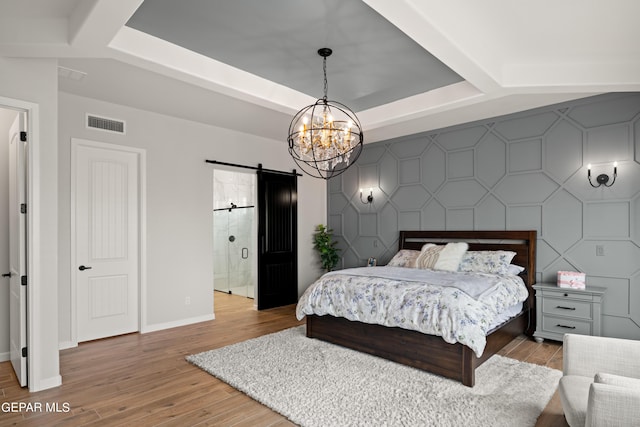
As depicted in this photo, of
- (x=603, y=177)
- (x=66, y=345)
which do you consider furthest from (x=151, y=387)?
(x=603, y=177)

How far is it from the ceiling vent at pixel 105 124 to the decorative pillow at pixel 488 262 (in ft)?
14.5

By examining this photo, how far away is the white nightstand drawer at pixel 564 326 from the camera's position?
3834 mm

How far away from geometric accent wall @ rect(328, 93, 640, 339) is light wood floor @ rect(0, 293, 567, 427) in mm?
1007

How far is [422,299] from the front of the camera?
3266 mm

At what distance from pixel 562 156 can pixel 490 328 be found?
7.63 ft

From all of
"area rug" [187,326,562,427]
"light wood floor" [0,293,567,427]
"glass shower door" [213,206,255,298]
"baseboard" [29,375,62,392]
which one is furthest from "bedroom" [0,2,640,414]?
"glass shower door" [213,206,255,298]

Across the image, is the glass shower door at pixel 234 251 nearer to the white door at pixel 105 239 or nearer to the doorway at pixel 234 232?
the doorway at pixel 234 232

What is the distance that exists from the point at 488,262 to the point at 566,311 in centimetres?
90

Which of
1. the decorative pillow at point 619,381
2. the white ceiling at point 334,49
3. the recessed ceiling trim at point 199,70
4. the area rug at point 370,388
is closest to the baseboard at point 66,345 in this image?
the area rug at point 370,388

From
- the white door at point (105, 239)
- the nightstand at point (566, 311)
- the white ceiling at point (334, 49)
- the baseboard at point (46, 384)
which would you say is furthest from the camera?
the white door at point (105, 239)

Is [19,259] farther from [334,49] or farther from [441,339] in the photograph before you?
[441,339]

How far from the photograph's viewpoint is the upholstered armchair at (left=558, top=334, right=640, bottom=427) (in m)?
1.44

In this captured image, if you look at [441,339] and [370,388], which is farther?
[441,339]

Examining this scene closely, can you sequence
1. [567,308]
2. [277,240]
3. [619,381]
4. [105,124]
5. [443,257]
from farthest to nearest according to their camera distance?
[277,240] → [443,257] → [105,124] → [567,308] → [619,381]
